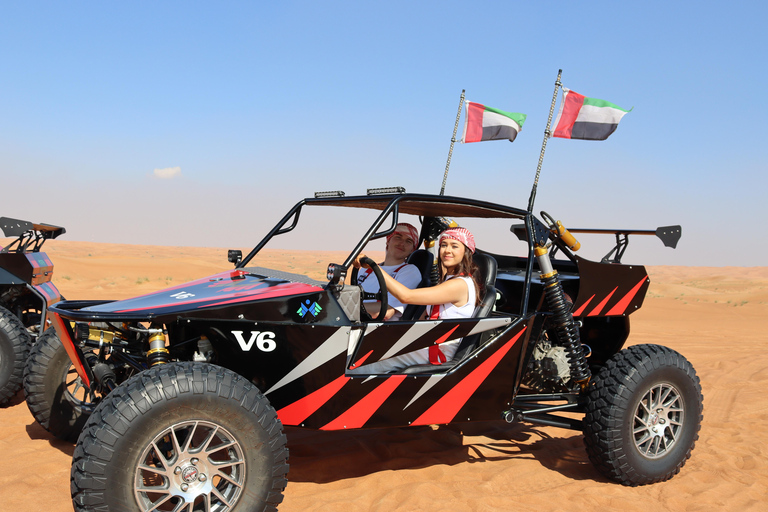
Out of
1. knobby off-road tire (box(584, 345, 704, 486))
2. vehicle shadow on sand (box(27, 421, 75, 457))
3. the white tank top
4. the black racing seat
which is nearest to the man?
the black racing seat

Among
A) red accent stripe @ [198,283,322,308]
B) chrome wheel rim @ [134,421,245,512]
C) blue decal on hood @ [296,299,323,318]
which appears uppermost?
red accent stripe @ [198,283,322,308]

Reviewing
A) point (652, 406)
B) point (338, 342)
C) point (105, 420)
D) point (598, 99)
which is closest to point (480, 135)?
point (598, 99)

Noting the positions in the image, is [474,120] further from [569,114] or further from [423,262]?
[423,262]

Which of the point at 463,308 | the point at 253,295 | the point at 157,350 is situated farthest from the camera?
the point at 463,308

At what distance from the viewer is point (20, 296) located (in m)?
6.57

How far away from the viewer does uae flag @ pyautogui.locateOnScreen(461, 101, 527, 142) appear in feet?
23.1

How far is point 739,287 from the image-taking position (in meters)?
34.8

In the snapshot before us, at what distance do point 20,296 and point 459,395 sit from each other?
5.24 meters

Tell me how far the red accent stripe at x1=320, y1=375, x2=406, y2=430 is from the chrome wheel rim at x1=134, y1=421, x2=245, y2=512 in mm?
578

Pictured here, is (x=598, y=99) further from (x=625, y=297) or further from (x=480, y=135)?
(x=625, y=297)

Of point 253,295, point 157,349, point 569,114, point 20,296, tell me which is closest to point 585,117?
point 569,114

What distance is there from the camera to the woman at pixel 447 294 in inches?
145

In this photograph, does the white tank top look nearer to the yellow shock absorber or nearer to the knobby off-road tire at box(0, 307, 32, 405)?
the yellow shock absorber

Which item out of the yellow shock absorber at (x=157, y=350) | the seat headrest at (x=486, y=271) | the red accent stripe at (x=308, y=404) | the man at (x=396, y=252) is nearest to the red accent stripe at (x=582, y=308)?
the seat headrest at (x=486, y=271)
